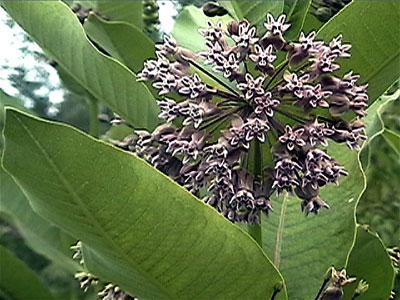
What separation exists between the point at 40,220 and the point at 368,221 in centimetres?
63

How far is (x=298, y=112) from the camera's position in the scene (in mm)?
739

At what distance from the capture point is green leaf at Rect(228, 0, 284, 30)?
870 millimetres

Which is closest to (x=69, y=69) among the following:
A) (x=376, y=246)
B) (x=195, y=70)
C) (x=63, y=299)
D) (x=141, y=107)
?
(x=141, y=107)

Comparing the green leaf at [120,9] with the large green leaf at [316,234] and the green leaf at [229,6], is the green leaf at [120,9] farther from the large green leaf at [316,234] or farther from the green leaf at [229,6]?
the large green leaf at [316,234]

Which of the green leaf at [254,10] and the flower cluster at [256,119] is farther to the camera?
the green leaf at [254,10]

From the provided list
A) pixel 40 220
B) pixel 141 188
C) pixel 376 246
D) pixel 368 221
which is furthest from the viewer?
pixel 368 221

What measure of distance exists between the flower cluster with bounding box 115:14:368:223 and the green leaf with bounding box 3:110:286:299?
0.06 metres

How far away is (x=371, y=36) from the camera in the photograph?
78 centimetres

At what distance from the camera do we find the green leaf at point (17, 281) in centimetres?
117

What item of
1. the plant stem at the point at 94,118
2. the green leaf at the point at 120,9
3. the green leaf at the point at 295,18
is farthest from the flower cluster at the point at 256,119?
the plant stem at the point at 94,118

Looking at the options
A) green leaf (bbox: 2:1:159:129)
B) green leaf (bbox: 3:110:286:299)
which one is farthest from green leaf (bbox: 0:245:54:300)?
green leaf (bbox: 3:110:286:299)

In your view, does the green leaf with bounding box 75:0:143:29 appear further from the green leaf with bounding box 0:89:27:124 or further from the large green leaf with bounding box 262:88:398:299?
the large green leaf with bounding box 262:88:398:299

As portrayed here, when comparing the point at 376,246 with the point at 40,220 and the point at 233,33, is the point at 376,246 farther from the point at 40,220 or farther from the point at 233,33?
the point at 40,220

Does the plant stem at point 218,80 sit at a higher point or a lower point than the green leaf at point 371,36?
lower
